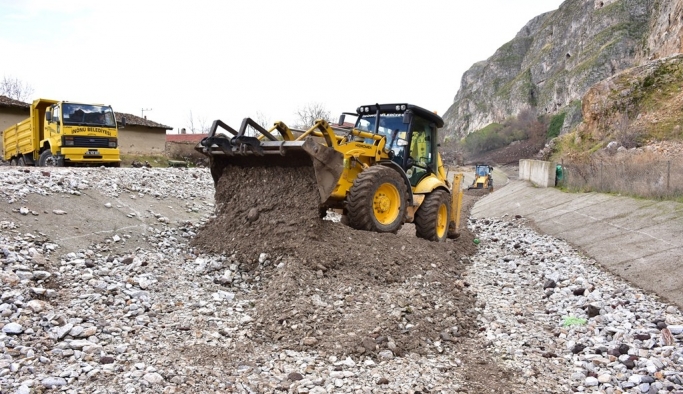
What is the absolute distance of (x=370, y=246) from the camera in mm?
6715

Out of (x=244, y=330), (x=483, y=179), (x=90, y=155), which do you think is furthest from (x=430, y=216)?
(x=483, y=179)

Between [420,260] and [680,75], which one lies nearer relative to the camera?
[420,260]

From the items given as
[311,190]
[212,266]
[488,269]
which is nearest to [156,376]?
[212,266]

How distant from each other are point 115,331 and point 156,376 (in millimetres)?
1004

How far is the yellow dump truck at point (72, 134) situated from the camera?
15.0 meters

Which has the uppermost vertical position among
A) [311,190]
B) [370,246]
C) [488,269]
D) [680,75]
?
[680,75]

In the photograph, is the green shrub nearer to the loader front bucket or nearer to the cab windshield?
the cab windshield

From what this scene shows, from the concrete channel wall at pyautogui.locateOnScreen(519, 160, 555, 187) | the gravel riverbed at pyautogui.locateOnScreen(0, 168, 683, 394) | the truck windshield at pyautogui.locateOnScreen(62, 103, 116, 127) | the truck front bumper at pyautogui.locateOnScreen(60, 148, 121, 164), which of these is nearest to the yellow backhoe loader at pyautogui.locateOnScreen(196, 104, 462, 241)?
the gravel riverbed at pyautogui.locateOnScreen(0, 168, 683, 394)

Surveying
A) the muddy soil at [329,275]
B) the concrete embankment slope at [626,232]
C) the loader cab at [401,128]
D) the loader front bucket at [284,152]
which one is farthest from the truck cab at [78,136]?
the concrete embankment slope at [626,232]

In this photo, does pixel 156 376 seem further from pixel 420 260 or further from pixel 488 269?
pixel 488 269

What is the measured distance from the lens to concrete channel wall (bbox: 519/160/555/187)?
61.1 feet

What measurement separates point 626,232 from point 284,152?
6.70 metres

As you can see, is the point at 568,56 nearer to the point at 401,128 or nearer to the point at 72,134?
the point at 72,134

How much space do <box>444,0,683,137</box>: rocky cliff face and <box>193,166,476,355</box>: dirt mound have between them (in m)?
32.4
